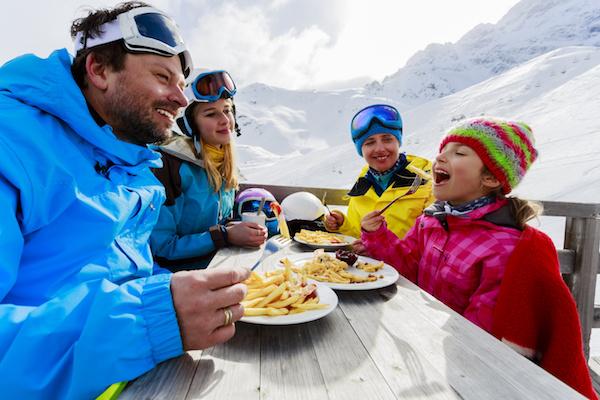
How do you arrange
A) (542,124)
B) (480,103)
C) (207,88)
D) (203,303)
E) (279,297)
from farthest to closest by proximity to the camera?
(480,103) < (542,124) < (207,88) < (279,297) < (203,303)

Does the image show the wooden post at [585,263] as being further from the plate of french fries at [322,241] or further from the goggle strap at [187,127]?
the goggle strap at [187,127]

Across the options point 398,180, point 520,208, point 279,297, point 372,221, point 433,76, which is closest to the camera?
point 279,297

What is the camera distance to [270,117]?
5157 inches

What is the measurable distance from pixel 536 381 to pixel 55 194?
5.37 ft

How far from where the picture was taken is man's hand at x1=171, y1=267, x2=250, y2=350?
0.86m

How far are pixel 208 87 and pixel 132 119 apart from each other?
1145mm

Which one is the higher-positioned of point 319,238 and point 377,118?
point 377,118

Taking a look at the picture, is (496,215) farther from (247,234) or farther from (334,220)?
(247,234)

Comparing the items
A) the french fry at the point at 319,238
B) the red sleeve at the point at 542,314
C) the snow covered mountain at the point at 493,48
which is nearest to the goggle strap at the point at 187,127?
the french fry at the point at 319,238

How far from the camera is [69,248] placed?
1251 millimetres

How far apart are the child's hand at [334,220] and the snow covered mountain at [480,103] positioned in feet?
3.59

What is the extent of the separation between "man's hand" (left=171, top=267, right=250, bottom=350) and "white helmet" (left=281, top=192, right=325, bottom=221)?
2.10 meters

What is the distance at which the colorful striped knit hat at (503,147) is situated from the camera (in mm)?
1928

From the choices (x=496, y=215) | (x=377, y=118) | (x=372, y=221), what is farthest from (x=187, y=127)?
(x=496, y=215)
